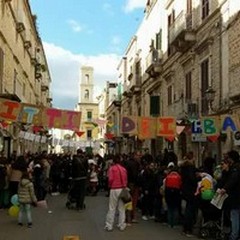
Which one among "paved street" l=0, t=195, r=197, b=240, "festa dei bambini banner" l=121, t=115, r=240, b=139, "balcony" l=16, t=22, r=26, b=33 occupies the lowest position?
"paved street" l=0, t=195, r=197, b=240

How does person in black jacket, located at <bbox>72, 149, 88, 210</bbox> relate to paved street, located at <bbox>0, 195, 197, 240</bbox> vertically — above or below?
above

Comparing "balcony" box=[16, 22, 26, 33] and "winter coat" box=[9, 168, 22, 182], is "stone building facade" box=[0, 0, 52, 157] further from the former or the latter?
"winter coat" box=[9, 168, 22, 182]

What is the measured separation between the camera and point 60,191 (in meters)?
24.9

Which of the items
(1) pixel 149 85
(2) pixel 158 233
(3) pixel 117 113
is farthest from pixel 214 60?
(3) pixel 117 113

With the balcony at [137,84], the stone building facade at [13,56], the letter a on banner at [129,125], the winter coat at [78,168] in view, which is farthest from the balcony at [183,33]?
the balcony at [137,84]

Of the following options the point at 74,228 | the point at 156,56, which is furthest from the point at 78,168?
the point at 156,56

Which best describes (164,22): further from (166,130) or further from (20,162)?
(20,162)

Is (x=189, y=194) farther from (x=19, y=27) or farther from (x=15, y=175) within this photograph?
(x=19, y=27)

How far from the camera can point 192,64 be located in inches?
994

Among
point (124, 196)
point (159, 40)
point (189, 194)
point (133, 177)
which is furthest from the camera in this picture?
point (159, 40)

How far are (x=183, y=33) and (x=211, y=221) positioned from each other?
13681 millimetres

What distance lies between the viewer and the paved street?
40.5ft

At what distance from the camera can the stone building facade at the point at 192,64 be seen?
2022 centimetres

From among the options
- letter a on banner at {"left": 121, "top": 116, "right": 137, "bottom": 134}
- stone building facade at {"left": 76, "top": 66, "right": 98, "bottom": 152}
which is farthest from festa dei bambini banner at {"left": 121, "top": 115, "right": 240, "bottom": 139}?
stone building facade at {"left": 76, "top": 66, "right": 98, "bottom": 152}
